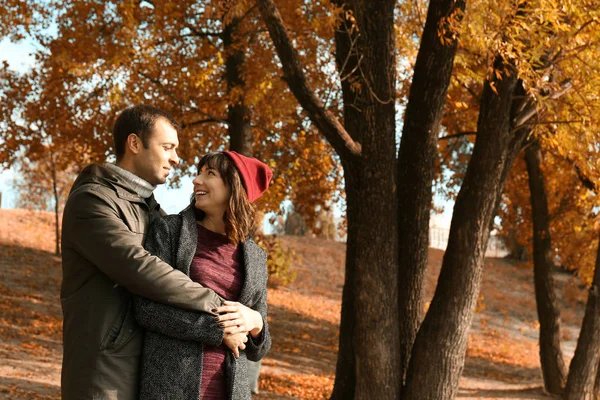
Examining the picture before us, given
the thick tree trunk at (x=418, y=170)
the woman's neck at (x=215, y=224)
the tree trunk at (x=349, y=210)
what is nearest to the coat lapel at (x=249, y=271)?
the woman's neck at (x=215, y=224)

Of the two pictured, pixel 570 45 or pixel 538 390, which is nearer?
pixel 570 45

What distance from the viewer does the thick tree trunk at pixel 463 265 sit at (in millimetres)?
7723

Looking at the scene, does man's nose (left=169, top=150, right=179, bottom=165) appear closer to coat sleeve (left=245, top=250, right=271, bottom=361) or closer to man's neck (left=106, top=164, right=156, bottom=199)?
man's neck (left=106, top=164, right=156, bottom=199)

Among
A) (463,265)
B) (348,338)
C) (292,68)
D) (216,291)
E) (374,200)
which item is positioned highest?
(292,68)

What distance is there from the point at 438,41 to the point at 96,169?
216 inches

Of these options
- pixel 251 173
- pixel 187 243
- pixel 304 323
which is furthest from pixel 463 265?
pixel 304 323

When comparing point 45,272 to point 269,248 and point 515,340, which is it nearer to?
point 269,248

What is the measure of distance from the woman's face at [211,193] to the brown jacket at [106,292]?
344 mm

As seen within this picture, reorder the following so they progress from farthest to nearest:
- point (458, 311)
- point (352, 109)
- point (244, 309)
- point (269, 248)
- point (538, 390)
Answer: point (269, 248) → point (538, 390) → point (352, 109) → point (458, 311) → point (244, 309)

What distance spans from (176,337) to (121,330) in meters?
0.23

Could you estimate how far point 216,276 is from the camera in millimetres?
3359

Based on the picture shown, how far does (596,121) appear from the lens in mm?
8289

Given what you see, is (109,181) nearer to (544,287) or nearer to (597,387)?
(597,387)

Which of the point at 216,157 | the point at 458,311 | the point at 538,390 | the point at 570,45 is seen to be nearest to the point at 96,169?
the point at 216,157
